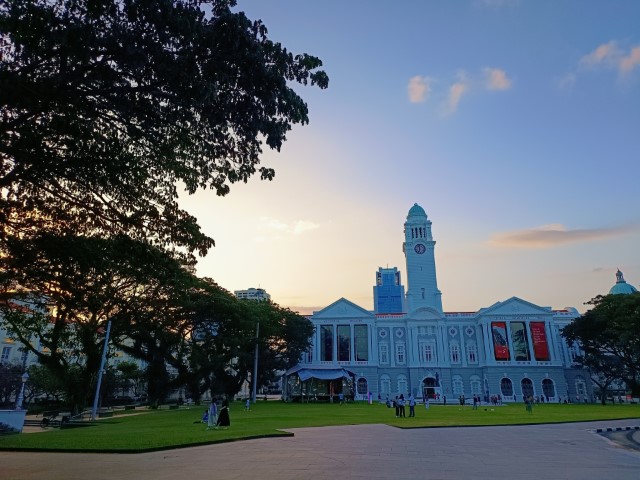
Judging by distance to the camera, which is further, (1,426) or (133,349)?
(133,349)

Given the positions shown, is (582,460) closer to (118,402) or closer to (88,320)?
(88,320)

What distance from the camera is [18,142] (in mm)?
10102

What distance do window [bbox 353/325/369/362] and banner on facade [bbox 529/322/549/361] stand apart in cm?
2450

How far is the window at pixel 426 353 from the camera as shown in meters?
65.6

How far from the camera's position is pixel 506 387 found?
62.4 metres

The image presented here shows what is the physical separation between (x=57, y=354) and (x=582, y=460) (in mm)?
34080

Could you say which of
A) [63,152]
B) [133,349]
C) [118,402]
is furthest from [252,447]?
[118,402]

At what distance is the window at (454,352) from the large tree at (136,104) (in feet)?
197

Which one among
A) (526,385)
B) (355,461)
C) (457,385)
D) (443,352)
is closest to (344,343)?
(443,352)

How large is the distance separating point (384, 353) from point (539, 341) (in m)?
22.9

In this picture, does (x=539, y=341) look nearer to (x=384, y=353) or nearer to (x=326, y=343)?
(x=384, y=353)

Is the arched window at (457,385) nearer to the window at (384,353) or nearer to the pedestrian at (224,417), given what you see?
the window at (384,353)

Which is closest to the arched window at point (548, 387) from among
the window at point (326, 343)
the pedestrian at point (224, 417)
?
the window at point (326, 343)

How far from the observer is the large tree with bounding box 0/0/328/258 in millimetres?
7945
